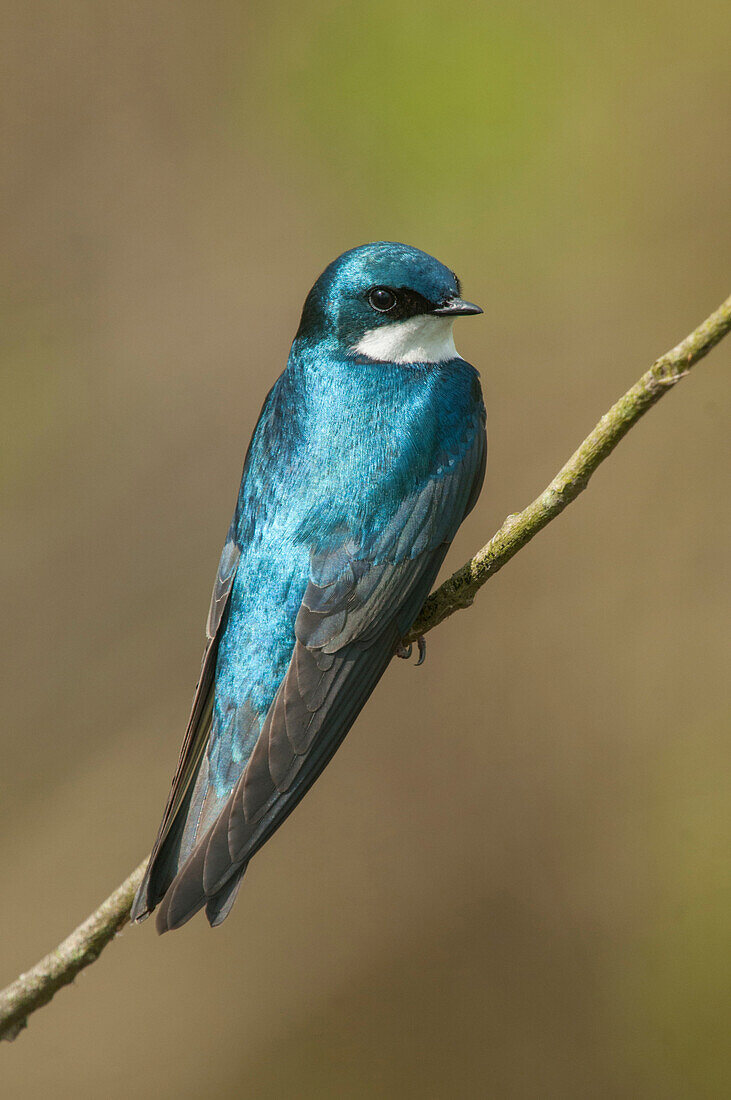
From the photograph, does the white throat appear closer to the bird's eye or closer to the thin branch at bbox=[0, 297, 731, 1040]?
the bird's eye

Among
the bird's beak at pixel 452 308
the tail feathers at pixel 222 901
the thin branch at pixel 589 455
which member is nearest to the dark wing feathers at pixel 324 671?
the tail feathers at pixel 222 901

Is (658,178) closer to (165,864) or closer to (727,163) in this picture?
(727,163)

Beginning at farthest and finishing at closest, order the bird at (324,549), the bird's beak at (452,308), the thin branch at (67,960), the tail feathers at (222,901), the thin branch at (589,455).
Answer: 1. the bird's beak at (452,308)
2. the bird at (324,549)
3. the tail feathers at (222,901)
4. the thin branch at (67,960)
5. the thin branch at (589,455)

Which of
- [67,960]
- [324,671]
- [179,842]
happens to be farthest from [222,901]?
[324,671]

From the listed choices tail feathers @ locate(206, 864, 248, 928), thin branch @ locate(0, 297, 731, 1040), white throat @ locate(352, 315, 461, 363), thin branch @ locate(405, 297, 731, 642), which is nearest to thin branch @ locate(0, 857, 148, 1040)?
thin branch @ locate(0, 297, 731, 1040)

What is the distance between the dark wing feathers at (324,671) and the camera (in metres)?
1.65

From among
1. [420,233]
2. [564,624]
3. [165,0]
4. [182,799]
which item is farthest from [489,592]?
[165,0]

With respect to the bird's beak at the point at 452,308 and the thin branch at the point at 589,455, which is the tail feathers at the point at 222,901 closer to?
the thin branch at the point at 589,455

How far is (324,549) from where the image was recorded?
1.87 m

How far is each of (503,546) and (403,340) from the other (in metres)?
0.69

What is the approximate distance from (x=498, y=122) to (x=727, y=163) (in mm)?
678

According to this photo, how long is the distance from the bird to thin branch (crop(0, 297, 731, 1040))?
0.36 feet

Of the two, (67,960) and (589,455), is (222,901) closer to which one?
(67,960)

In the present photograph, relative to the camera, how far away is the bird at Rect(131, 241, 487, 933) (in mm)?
1740
